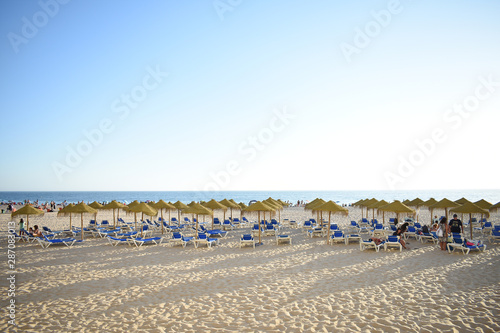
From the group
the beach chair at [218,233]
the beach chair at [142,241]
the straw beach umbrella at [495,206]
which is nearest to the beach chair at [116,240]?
the beach chair at [142,241]

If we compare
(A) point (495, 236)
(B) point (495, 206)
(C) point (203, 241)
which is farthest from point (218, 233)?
(B) point (495, 206)

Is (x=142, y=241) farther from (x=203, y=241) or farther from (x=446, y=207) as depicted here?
(x=446, y=207)

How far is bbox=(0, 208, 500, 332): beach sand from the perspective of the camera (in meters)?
5.06

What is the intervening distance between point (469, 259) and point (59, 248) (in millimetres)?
15857

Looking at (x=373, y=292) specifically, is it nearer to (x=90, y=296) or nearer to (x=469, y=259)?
(x=469, y=259)

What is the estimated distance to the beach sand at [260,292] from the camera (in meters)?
5.06

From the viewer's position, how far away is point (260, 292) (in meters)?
6.59

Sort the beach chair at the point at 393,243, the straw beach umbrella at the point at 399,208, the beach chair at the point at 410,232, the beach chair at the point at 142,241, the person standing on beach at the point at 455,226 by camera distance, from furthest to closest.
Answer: the beach chair at the point at 410,232 < the straw beach umbrella at the point at 399,208 < the beach chair at the point at 142,241 < the person standing on beach at the point at 455,226 < the beach chair at the point at 393,243

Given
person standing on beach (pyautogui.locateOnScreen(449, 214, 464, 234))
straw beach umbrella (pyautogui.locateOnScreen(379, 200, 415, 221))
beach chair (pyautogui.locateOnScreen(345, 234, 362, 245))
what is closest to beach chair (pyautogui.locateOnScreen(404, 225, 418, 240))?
straw beach umbrella (pyautogui.locateOnScreen(379, 200, 415, 221))

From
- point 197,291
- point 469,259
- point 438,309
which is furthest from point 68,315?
point 469,259

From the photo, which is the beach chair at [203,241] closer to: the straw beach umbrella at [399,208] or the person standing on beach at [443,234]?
the straw beach umbrella at [399,208]

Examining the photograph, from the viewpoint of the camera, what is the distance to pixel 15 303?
238 inches

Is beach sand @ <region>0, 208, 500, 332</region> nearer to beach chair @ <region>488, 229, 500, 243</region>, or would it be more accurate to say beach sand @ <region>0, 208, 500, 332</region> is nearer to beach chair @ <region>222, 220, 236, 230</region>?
beach chair @ <region>488, 229, 500, 243</region>

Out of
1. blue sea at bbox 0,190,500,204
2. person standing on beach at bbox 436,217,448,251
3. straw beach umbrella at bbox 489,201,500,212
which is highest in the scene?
straw beach umbrella at bbox 489,201,500,212
